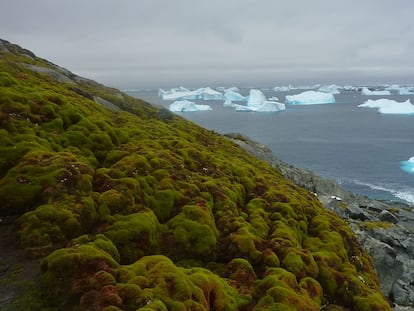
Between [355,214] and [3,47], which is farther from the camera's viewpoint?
[3,47]

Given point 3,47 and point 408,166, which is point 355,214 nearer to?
point 3,47

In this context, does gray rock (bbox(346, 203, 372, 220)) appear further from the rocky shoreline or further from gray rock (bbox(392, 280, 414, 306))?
gray rock (bbox(392, 280, 414, 306))

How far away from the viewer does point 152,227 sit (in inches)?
649

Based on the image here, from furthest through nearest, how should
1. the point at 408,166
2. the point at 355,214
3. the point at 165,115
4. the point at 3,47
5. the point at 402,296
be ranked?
the point at 408,166 < the point at 3,47 < the point at 355,214 < the point at 165,115 < the point at 402,296

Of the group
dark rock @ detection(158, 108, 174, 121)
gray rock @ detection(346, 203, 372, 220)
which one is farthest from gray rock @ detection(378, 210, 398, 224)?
dark rock @ detection(158, 108, 174, 121)

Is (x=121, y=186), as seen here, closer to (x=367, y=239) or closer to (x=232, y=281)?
(x=232, y=281)

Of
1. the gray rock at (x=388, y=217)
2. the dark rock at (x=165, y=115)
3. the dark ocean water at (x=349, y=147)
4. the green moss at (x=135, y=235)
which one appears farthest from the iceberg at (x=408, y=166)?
the green moss at (x=135, y=235)

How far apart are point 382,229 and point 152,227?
39.8 m

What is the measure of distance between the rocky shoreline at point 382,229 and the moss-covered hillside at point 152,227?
5626mm

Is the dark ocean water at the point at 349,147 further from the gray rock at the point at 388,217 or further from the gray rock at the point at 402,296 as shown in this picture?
the gray rock at the point at 402,296

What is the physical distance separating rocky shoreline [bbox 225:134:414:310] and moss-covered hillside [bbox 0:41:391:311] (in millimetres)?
5626

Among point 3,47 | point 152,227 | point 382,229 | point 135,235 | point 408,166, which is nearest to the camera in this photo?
point 135,235

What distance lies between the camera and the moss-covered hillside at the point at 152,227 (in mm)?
12469

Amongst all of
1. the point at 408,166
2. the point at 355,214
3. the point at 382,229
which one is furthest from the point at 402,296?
the point at 408,166
